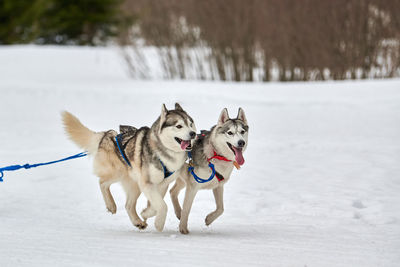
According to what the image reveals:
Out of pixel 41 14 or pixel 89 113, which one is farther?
pixel 41 14

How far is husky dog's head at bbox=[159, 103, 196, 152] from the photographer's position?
4289 millimetres

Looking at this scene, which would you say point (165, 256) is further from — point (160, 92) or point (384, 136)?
point (160, 92)

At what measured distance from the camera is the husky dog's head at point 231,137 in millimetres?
4492

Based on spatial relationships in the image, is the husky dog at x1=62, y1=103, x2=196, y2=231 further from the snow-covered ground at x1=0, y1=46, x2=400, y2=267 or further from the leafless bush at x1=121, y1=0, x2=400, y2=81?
the leafless bush at x1=121, y1=0, x2=400, y2=81

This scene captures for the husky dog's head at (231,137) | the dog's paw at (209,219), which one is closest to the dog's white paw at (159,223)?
the dog's paw at (209,219)

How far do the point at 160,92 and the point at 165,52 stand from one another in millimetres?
3123

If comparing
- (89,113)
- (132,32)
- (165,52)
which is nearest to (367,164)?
(89,113)

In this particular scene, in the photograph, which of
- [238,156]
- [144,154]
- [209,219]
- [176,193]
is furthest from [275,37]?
[144,154]

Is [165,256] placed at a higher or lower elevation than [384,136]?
higher

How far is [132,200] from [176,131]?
101 cm

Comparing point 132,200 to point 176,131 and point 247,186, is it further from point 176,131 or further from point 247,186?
point 247,186

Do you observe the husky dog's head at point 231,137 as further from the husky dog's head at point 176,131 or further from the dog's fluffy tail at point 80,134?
the dog's fluffy tail at point 80,134

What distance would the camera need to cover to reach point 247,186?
7.12m

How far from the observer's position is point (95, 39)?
3266cm
